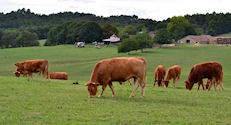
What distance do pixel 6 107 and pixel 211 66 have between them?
14.5 meters

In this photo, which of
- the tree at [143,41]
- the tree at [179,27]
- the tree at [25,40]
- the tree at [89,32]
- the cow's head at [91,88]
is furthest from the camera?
the tree at [179,27]

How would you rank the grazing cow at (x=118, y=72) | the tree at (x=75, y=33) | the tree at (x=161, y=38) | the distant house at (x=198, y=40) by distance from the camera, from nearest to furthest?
the grazing cow at (x=118, y=72) < the tree at (x=161, y=38) < the tree at (x=75, y=33) < the distant house at (x=198, y=40)

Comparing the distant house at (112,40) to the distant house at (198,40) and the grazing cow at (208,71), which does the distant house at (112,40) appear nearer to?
the distant house at (198,40)

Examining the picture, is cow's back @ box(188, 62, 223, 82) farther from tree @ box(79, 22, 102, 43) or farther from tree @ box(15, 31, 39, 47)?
tree @ box(15, 31, 39, 47)

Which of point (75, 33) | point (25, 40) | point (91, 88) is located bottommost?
point (91, 88)

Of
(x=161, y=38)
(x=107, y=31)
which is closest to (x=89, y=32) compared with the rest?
(x=107, y=31)

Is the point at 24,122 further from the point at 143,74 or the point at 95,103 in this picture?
the point at 143,74

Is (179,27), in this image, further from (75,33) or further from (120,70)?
(120,70)

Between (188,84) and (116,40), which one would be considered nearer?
(188,84)

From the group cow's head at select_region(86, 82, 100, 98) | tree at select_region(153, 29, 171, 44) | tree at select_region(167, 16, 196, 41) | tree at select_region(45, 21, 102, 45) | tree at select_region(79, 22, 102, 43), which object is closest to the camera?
cow's head at select_region(86, 82, 100, 98)

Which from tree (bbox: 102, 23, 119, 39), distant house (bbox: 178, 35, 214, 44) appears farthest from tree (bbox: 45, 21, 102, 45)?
distant house (bbox: 178, 35, 214, 44)

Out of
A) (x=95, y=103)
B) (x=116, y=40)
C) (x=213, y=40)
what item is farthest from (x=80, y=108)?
(x=213, y=40)

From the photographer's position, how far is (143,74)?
52.2 feet

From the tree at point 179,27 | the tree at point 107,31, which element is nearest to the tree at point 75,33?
the tree at point 107,31
